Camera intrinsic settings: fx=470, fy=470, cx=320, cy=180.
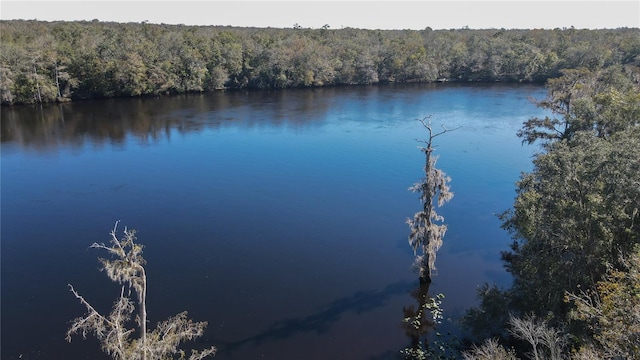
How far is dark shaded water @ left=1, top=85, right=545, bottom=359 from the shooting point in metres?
26.0

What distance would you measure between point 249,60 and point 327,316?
3734 inches

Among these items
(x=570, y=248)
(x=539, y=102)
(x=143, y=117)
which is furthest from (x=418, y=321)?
(x=143, y=117)

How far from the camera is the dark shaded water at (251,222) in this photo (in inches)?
1023

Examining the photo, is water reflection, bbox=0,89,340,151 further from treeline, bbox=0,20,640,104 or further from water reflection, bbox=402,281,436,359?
water reflection, bbox=402,281,436,359

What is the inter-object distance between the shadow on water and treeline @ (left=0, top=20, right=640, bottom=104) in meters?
81.0

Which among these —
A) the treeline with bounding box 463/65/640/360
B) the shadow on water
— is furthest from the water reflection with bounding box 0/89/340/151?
the treeline with bounding box 463/65/640/360

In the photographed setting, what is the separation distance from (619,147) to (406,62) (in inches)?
4228

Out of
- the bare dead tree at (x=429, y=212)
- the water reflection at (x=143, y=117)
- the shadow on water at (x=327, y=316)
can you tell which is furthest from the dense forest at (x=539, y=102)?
the water reflection at (x=143, y=117)

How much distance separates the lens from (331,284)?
97.1ft

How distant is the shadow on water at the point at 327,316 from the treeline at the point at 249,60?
266 feet

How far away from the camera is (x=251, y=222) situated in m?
38.0

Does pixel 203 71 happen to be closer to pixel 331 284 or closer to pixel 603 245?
pixel 331 284


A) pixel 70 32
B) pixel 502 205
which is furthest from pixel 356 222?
pixel 70 32

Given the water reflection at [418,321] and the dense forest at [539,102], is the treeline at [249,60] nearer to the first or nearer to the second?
the dense forest at [539,102]
